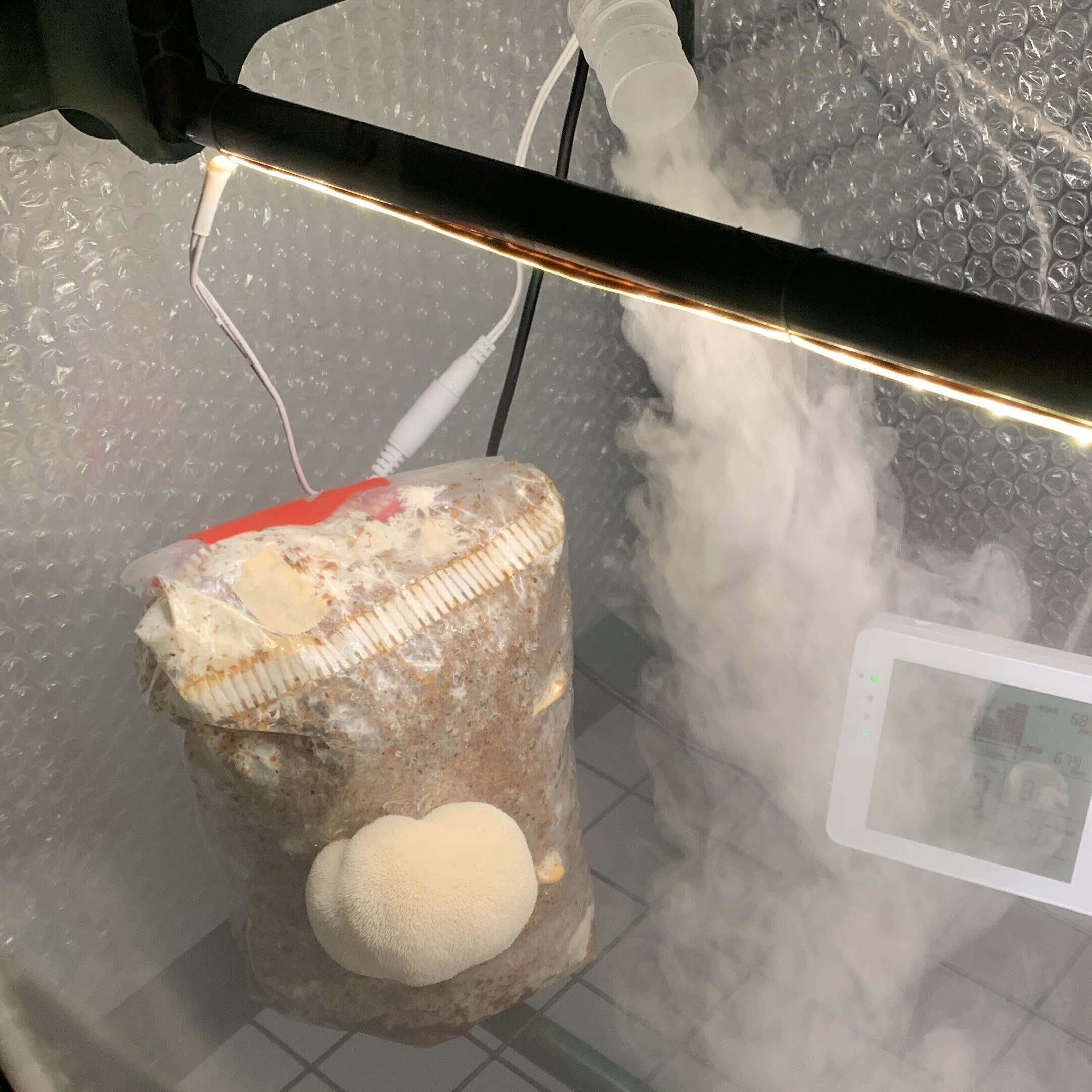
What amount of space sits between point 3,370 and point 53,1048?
1.29ft

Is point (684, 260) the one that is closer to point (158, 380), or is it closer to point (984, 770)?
point (158, 380)

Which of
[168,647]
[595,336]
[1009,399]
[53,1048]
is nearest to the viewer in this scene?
[1009,399]

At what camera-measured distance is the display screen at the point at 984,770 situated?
0.71 metres

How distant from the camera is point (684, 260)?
302mm

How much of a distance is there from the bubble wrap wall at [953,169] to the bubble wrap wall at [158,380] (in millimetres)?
153

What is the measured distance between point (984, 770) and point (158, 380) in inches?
25.5

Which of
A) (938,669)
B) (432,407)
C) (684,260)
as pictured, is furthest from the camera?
(938,669)

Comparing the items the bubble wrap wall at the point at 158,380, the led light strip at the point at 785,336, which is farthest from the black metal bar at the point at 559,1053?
the led light strip at the point at 785,336

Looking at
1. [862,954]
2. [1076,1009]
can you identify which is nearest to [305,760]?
[862,954]

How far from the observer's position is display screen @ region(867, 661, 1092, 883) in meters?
0.71

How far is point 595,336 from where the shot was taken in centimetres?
92

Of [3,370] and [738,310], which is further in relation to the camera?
[3,370]

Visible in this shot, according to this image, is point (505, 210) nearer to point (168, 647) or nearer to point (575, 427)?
point (168, 647)

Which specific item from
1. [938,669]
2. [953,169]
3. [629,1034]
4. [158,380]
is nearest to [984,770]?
[938,669]
